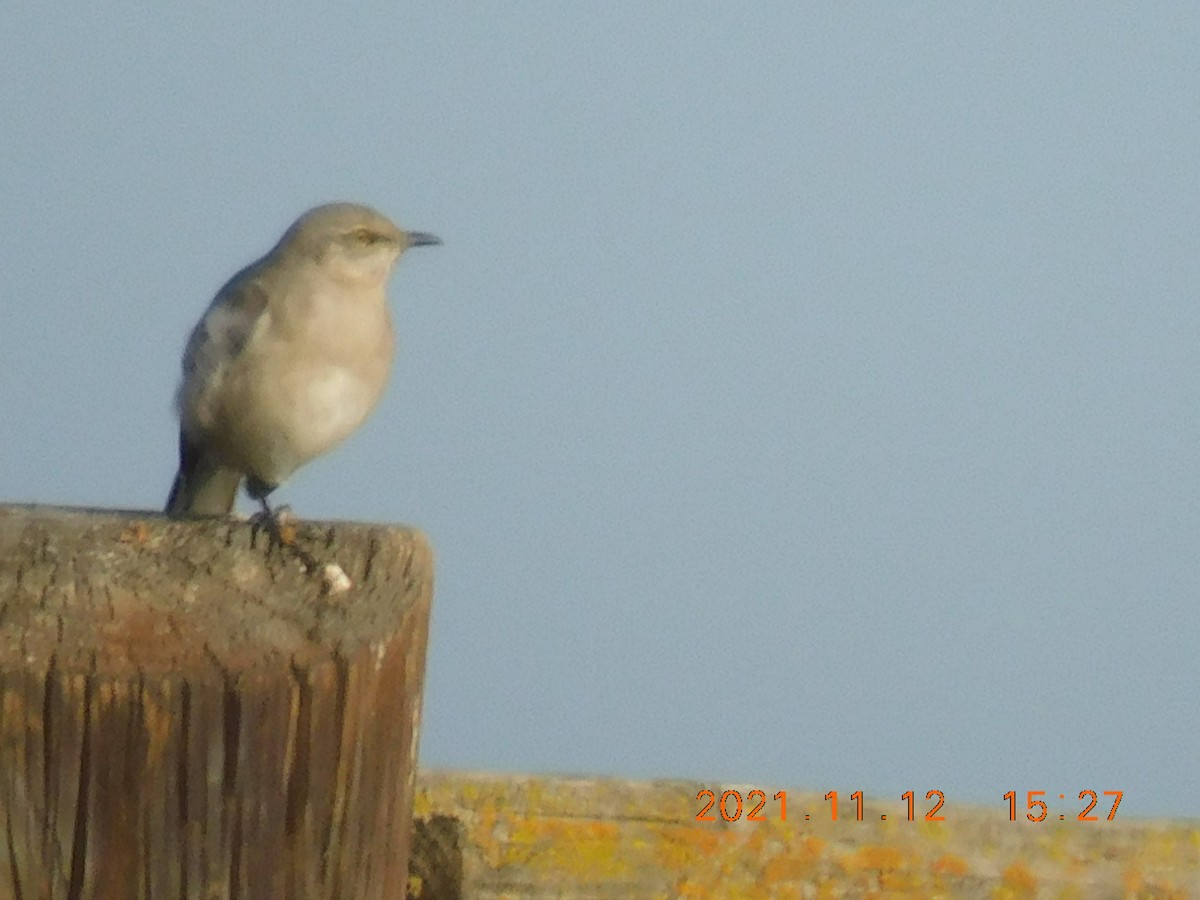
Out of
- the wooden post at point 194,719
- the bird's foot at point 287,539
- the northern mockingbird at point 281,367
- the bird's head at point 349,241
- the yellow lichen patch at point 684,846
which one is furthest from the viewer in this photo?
the bird's head at point 349,241

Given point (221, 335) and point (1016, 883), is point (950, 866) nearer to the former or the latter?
point (1016, 883)

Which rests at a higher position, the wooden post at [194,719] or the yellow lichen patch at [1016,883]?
the wooden post at [194,719]

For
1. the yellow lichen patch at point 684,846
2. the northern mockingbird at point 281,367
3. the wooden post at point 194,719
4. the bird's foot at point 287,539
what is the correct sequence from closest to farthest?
1. the wooden post at point 194,719
2. the bird's foot at point 287,539
3. the yellow lichen patch at point 684,846
4. the northern mockingbird at point 281,367

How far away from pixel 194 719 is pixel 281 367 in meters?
2.97

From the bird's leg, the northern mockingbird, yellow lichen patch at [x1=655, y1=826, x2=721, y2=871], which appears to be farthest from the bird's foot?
the northern mockingbird

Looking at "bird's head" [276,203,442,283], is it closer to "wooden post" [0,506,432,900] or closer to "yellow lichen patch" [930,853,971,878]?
"yellow lichen patch" [930,853,971,878]

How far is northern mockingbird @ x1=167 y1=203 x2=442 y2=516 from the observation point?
426 cm

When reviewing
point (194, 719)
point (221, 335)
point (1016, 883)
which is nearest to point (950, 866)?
point (1016, 883)

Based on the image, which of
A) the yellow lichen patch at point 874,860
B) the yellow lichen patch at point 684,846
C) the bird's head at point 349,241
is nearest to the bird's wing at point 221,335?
the bird's head at point 349,241

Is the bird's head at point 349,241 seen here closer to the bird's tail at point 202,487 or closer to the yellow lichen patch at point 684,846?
the bird's tail at point 202,487

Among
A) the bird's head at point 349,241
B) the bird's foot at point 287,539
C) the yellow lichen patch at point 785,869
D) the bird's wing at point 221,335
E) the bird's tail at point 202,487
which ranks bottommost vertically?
the yellow lichen patch at point 785,869

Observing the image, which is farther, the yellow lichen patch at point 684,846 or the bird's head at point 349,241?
the bird's head at point 349,241

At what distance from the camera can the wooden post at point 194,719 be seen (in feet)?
4.39

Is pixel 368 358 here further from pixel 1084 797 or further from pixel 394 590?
pixel 394 590
